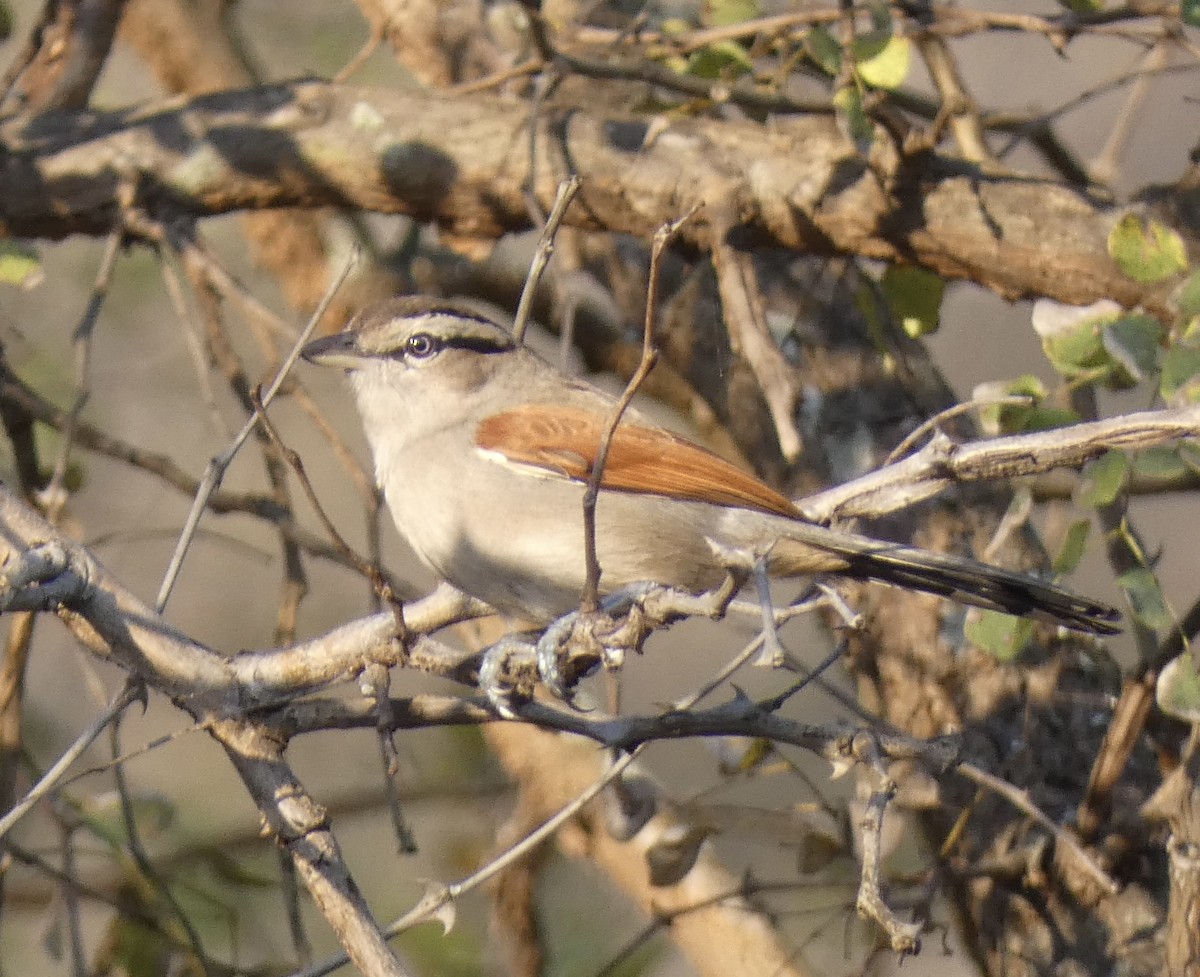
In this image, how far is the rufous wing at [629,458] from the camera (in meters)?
3.72

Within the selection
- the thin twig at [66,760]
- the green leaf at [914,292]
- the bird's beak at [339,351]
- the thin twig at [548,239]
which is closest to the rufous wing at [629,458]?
the thin twig at [548,239]

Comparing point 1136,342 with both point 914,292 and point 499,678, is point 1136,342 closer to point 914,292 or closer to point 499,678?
point 914,292

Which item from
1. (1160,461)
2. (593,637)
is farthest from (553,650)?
(1160,461)

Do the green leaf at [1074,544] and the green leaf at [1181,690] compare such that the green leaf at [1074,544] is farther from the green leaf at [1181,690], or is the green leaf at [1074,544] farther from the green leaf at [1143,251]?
the green leaf at [1143,251]

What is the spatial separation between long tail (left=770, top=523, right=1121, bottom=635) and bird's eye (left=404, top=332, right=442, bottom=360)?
1324 mm

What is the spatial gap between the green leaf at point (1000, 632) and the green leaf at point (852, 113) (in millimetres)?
1353

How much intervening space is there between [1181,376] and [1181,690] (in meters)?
0.85

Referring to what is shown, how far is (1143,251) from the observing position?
3656 mm

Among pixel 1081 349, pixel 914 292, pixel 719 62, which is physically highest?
pixel 719 62

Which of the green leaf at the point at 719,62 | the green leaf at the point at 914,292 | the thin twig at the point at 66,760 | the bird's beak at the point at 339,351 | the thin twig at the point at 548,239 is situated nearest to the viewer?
the thin twig at the point at 548,239

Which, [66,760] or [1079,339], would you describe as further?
[1079,339]

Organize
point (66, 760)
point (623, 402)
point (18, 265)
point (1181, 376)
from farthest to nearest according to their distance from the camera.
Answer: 1. point (18, 265)
2. point (1181, 376)
3. point (66, 760)
4. point (623, 402)

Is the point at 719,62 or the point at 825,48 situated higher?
the point at 825,48

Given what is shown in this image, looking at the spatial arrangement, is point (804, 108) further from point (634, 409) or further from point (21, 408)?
point (21, 408)
